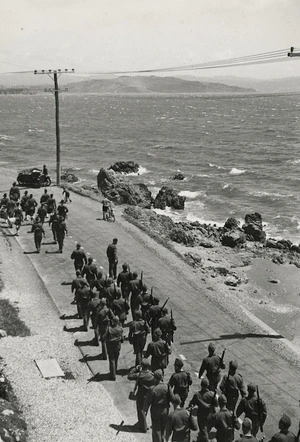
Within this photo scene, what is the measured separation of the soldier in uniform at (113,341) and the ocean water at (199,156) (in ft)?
95.8

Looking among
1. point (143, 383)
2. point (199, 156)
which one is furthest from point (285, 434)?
point (199, 156)

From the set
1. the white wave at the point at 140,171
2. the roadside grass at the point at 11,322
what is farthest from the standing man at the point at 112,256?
the white wave at the point at 140,171

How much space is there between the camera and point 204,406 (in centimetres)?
1233

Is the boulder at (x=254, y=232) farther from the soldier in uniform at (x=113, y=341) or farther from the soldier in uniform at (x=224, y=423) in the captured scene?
the soldier in uniform at (x=224, y=423)

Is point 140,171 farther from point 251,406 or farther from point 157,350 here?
point 251,406

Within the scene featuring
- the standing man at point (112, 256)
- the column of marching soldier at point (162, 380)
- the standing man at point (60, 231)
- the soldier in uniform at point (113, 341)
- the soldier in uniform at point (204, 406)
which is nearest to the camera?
the column of marching soldier at point (162, 380)

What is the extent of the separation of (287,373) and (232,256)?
17.4 m

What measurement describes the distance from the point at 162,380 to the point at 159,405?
60 centimetres

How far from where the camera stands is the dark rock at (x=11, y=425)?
39.9ft

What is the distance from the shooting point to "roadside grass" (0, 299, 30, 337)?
17.8 meters

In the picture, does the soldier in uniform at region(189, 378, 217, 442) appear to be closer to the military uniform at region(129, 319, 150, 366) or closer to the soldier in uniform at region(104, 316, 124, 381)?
the soldier in uniform at region(104, 316, 124, 381)

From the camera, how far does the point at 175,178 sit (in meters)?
65.8

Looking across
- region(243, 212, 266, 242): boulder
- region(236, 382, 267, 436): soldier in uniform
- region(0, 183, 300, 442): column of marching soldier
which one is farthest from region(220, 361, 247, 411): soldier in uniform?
region(243, 212, 266, 242): boulder

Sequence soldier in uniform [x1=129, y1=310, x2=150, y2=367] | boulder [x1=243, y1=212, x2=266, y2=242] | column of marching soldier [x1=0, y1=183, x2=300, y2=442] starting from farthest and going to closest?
boulder [x1=243, y1=212, x2=266, y2=242]
soldier in uniform [x1=129, y1=310, x2=150, y2=367]
column of marching soldier [x1=0, y1=183, x2=300, y2=442]
